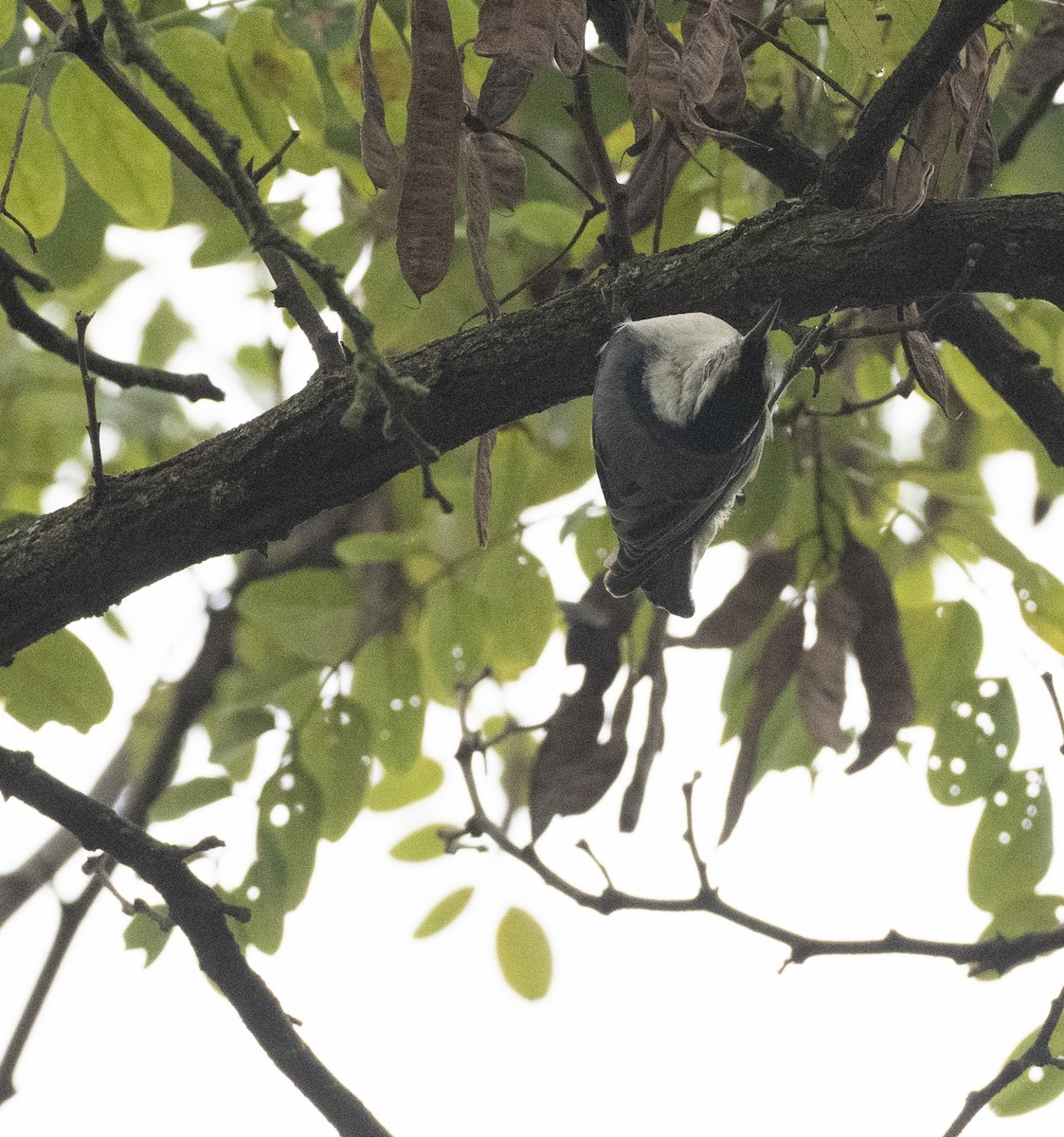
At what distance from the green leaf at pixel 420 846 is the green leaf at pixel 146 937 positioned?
0.71 meters

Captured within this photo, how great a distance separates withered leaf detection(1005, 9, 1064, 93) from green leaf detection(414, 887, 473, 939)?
1757 millimetres

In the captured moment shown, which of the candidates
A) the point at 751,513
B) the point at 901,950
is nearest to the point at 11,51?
the point at 751,513

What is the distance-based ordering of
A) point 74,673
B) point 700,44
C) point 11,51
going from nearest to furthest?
point 700,44 < point 74,673 < point 11,51

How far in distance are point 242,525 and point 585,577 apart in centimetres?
89

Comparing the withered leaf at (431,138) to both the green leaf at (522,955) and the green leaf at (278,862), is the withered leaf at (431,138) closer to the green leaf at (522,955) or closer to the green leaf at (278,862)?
the green leaf at (278,862)

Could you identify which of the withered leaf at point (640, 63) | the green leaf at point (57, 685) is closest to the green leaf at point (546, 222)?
the withered leaf at point (640, 63)

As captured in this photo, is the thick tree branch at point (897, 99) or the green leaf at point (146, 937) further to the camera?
the green leaf at point (146, 937)

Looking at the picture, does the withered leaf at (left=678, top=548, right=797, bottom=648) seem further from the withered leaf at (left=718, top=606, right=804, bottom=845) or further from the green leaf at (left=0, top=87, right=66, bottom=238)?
the green leaf at (left=0, top=87, right=66, bottom=238)

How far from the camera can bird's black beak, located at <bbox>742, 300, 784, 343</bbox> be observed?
4.50 feet

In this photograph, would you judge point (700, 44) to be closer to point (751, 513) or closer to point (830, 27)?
point (830, 27)

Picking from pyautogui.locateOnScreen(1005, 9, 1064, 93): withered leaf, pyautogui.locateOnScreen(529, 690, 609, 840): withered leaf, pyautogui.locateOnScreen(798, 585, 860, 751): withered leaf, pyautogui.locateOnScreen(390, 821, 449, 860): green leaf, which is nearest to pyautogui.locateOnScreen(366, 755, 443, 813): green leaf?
pyautogui.locateOnScreen(390, 821, 449, 860): green leaf

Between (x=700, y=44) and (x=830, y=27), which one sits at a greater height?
(x=830, y=27)

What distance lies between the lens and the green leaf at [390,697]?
226 cm

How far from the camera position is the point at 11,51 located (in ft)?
6.59
